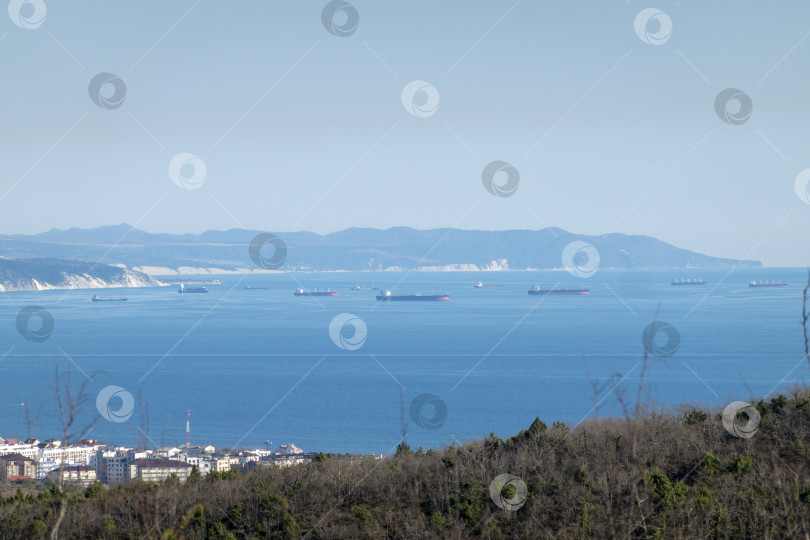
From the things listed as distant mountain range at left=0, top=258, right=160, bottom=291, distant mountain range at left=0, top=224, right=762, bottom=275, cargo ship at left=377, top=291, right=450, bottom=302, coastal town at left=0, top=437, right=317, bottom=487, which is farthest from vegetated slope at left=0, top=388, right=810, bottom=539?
distant mountain range at left=0, top=224, right=762, bottom=275

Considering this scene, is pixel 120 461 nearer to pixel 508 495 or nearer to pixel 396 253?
pixel 508 495

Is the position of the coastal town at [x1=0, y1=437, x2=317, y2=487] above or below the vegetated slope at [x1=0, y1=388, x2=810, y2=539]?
above

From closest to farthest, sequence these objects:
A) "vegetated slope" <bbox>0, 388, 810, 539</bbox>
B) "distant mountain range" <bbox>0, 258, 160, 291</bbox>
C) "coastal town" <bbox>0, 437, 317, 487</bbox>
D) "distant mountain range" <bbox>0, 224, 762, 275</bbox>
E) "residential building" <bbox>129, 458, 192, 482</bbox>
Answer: "vegetated slope" <bbox>0, 388, 810, 539</bbox> < "residential building" <bbox>129, 458, 192, 482</bbox> < "coastal town" <bbox>0, 437, 317, 487</bbox> < "distant mountain range" <bbox>0, 258, 160, 291</bbox> < "distant mountain range" <bbox>0, 224, 762, 275</bbox>

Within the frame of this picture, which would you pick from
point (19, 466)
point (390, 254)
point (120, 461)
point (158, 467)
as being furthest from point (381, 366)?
point (390, 254)

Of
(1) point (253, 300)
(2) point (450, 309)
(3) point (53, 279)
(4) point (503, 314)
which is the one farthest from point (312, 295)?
(3) point (53, 279)

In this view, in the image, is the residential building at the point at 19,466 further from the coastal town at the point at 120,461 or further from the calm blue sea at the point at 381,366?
the calm blue sea at the point at 381,366

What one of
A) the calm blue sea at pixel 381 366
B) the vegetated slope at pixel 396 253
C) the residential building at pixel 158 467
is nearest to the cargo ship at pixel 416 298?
the calm blue sea at pixel 381 366

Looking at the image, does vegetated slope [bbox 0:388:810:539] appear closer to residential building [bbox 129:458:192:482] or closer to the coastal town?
the coastal town
